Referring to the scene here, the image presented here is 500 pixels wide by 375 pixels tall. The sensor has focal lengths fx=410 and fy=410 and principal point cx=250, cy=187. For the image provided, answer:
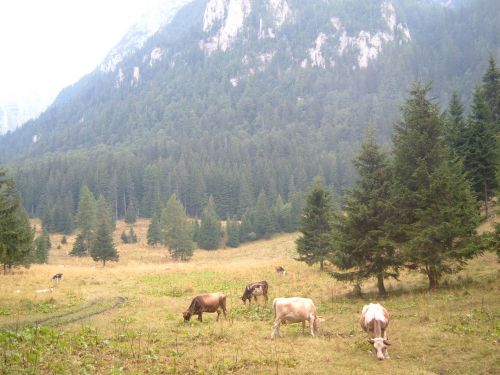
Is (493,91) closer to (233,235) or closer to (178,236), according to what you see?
(178,236)

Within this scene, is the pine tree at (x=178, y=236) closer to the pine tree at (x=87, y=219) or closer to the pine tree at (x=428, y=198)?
the pine tree at (x=87, y=219)

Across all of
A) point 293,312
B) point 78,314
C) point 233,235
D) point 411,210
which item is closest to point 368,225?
point 411,210

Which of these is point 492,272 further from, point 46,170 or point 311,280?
point 46,170

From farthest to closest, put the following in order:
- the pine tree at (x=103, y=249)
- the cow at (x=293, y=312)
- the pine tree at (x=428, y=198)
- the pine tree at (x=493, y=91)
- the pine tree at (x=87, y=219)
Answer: the pine tree at (x=87, y=219), the pine tree at (x=103, y=249), the pine tree at (x=493, y=91), the pine tree at (x=428, y=198), the cow at (x=293, y=312)

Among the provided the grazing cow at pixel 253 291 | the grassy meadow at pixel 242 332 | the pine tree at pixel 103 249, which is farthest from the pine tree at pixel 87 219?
the grazing cow at pixel 253 291

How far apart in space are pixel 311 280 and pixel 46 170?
146 metres

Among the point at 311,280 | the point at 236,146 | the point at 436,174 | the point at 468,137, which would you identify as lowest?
the point at 311,280

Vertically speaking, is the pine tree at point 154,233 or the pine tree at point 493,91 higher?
the pine tree at point 493,91

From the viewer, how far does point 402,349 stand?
1365 cm

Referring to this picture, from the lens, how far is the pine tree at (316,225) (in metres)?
41.8

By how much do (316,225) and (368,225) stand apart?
Result: 62.2ft

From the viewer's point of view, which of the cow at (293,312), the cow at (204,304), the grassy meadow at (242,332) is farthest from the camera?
the cow at (204,304)

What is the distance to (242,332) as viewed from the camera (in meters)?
17.1

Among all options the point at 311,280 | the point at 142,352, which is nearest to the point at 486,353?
the point at 142,352
